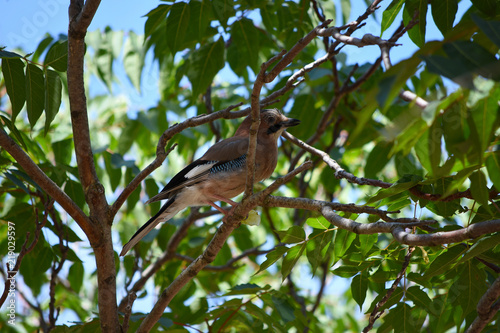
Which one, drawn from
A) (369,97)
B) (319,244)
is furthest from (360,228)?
(369,97)

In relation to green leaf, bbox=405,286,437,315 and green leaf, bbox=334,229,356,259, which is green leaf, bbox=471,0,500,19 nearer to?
green leaf, bbox=334,229,356,259

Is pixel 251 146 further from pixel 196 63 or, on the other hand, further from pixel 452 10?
pixel 196 63

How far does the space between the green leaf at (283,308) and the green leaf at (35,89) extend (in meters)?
2.23

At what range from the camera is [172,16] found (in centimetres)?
414

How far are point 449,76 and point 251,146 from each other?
1581mm

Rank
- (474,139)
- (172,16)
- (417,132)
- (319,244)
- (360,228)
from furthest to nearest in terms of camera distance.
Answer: (172,16) → (319,244) → (360,228) → (417,132) → (474,139)

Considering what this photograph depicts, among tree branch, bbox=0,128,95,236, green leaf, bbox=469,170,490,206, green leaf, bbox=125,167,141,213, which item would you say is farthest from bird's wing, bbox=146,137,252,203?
green leaf, bbox=469,170,490,206

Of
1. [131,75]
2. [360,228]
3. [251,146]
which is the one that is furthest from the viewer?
[131,75]

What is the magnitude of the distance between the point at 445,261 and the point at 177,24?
2.79m

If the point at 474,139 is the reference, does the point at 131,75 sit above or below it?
above

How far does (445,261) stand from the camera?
9.20 feet

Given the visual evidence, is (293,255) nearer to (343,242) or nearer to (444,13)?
(343,242)

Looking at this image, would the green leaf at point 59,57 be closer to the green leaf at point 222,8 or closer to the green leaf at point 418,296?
the green leaf at point 222,8

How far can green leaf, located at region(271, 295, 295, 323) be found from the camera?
3.71 m
